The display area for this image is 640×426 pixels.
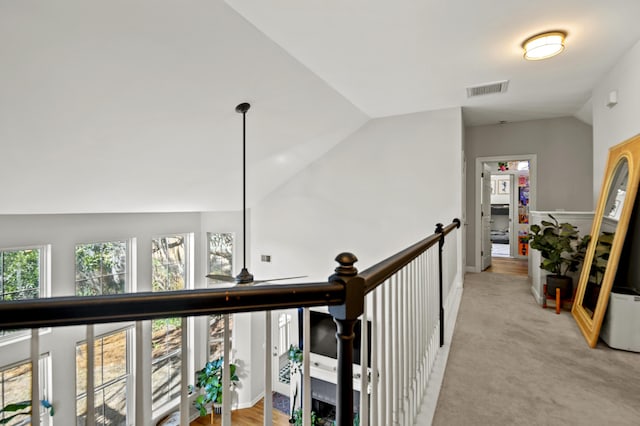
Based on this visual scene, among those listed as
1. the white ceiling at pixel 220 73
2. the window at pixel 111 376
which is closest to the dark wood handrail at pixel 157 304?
the white ceiling at pixel 220 73

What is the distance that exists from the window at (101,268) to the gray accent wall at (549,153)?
6033mm

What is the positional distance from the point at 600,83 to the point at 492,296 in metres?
2.80

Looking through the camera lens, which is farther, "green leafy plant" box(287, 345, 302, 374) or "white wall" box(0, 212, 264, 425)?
"white wall" box(0, 212, 264, 425)

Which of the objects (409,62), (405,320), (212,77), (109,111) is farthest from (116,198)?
(405,320)

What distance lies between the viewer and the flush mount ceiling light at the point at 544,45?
8.93 feet

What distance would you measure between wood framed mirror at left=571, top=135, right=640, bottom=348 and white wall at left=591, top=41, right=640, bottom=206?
0.17 metres

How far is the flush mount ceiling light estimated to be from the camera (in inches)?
107

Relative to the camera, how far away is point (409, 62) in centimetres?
321

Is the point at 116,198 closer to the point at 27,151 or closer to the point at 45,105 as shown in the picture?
the point at 27,151

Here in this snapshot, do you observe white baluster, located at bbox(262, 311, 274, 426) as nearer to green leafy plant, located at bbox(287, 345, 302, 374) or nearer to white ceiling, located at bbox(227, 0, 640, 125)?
green leafy plant, located at bbox(287, 345, 302, 374)

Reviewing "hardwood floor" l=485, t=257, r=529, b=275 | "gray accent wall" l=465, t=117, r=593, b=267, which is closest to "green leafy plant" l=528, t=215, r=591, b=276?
"gray accent wall" l=465, t=117, r=593, b=267

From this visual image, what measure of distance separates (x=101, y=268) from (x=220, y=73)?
161 inches

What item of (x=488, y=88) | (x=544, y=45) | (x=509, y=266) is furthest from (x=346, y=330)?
(x=509, y=266)

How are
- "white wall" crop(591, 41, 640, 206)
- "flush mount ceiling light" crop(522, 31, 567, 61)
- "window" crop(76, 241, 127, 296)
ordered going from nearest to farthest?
1. "flush mount ceiling light" crop(522, 31, 567, 61)
2. "white wall" crop(591, 41, 640, 206)
3. "window" crop(76, 241, 127, 296)
